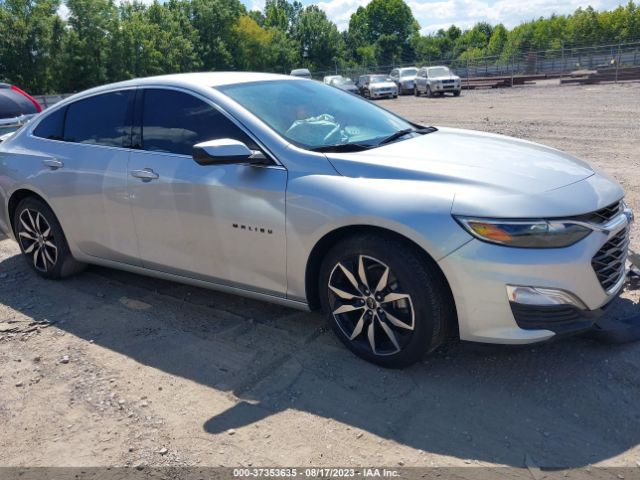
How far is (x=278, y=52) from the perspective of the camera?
2849 inches

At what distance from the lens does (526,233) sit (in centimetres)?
295

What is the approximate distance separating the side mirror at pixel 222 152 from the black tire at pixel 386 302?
2.56ft

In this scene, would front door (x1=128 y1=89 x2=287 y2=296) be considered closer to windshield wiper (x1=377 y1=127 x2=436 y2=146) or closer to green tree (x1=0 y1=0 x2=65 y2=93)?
windshield wiper (x1=377 y1=127 x2=436 y2=146)

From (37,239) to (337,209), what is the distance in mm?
3168

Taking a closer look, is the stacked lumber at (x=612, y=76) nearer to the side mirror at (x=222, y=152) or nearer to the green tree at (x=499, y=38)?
the side mirror at (x=222, y=152)

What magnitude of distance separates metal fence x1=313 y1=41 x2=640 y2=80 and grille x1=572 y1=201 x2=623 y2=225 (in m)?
37.5

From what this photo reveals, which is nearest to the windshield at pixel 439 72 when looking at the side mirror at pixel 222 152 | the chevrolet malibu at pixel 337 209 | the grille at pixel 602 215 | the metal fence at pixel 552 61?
the metal fence at pixel 552 61

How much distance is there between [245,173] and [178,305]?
4.66ft

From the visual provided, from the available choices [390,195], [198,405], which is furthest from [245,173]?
[198,405]

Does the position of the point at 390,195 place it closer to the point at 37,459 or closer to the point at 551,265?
the point at 551,265

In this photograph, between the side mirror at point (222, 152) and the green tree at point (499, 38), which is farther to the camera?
the green tree at point (499, 38)

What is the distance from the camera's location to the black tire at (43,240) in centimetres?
500

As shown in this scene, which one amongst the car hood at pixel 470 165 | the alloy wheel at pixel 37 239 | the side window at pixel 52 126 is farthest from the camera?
the alloy wheel at pixel 37 239

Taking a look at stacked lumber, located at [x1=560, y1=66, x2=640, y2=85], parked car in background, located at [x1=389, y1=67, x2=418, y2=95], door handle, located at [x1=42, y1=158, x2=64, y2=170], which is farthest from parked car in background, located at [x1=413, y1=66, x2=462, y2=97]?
door handle, located at [x1=42, y1=158, x2=64, y2=170]
